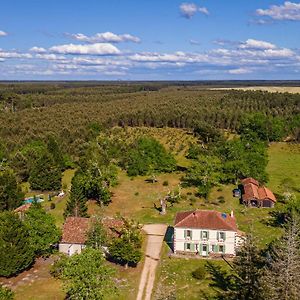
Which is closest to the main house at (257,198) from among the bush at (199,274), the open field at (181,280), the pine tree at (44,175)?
the open field at (181,280)

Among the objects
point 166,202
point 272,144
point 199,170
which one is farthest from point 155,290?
point 272,144

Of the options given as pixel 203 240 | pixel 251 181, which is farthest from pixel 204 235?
pixel 251 181

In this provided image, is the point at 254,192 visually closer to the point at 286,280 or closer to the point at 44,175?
the point at 44,175

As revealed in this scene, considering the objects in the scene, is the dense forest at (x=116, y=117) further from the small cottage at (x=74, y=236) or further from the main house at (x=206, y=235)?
the main house at (x=206, y=235)

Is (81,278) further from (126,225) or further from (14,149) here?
(14,149)

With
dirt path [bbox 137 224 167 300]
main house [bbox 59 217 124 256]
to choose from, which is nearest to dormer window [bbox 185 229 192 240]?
dirt path [bbox 137 224 167 300]

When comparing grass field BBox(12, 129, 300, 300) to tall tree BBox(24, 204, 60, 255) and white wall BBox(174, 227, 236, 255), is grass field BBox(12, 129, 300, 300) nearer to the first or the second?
white wall BBox(174, 227, 236, 255)
